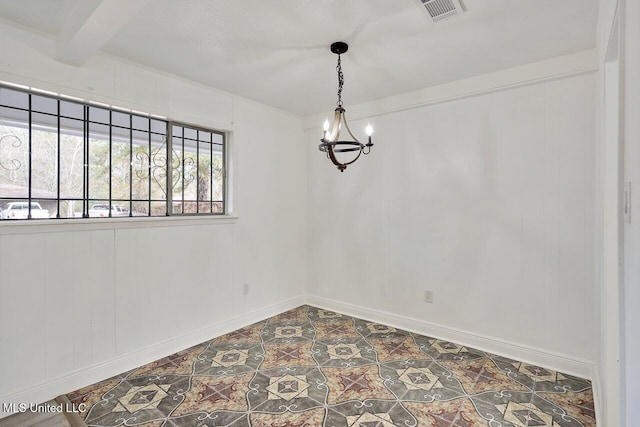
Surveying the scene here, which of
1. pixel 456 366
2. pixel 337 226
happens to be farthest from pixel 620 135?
Result: pixel 337 226

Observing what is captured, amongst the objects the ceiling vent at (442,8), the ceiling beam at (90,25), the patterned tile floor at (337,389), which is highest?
the ceiling vent at (442,8)

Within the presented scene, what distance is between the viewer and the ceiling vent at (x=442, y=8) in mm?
1988

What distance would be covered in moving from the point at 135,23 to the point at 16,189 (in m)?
1.44

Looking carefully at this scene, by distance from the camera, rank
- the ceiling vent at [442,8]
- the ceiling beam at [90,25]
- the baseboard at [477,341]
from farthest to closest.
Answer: the baseboard at [477,341] → the ceiling vent at [442,8] → the ceiling beam at [90,25]

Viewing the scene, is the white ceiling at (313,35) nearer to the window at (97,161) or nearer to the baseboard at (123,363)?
the window at (97,161)

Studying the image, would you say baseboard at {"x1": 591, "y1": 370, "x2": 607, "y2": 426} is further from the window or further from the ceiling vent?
the window

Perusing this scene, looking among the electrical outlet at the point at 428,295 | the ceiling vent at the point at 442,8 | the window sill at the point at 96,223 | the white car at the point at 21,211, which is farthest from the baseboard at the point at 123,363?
the ceiling vent at the point at 442,8

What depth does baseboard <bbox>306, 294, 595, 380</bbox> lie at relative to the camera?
270 cm

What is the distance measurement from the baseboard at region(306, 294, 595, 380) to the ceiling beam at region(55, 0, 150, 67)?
3496 mm

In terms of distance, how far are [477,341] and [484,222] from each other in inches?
45.3

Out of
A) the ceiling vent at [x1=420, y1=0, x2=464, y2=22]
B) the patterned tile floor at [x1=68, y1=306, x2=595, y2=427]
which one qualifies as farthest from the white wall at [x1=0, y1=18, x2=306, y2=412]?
the ceiling vent at [x1=420, y1=0, x2=464, y2=22]

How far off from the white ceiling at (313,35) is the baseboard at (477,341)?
8.21 ft

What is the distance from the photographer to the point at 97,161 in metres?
2.71

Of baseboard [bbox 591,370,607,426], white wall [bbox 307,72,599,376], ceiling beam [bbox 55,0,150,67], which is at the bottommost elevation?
baseboard [bbox 591,370,607,426]
